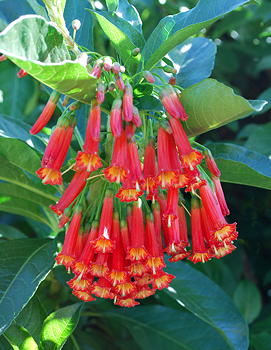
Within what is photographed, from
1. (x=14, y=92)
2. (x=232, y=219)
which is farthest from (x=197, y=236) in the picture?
(x=14, y=92)

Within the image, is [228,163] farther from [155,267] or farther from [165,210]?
[155,267]

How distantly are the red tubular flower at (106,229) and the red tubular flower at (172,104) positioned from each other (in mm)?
347

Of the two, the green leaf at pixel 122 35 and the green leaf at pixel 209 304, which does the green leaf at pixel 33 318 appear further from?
the green leaf at pixel 122 35

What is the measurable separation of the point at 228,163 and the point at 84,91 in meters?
0.57

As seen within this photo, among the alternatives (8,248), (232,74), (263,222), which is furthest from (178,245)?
(232,74)

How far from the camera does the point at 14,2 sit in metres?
2.11

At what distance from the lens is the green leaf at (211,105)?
146 centimetres

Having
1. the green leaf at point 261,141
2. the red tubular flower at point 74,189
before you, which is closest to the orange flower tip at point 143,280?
the red tubular flower at point 74,189

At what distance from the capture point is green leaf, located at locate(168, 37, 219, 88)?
2.20 meters

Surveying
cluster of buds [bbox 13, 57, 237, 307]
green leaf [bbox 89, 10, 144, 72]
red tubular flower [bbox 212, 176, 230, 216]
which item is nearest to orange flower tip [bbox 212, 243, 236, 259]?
cluster of buds [bbox 13, 57, 237, 307]

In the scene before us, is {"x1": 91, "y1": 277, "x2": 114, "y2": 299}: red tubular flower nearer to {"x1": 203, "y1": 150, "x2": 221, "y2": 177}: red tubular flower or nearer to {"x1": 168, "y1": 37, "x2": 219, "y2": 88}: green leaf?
{"x1": 203, "y1": 150, "x2": 221, "y2": 177}: red tubular flower

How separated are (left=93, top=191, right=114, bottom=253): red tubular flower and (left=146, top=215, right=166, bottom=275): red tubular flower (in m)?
Answer: 0.12

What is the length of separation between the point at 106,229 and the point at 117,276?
150 mm

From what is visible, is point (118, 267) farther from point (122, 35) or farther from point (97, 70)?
point (122, 35)
